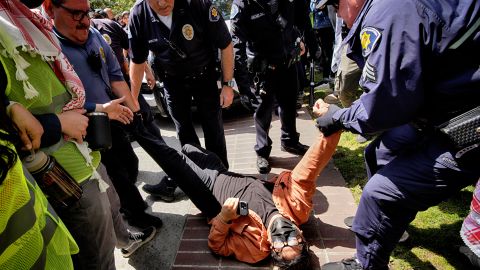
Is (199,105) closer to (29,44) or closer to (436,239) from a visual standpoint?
(29,44)

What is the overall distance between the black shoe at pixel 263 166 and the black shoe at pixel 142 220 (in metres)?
1.14

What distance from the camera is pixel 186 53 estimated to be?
2564 millimetres

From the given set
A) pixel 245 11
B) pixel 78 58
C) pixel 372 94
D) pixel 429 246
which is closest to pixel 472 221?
pixel 372 94

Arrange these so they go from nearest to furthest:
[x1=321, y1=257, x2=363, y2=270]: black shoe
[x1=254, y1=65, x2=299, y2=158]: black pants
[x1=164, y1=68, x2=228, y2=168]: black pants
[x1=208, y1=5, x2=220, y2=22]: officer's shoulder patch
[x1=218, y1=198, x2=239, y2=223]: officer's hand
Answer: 1. [x1=321, y1=257, x2=363, y2=270]: black shoe
2. [x1=218, y1=198, x2=239, y2=223]: officer's hand
3. [x1=208, y1=5, x2=220, y2=22]: officer's shoulder patch
4. [x1=164, y1=68, x2=228, y2=168]: black pants
5. [x1=254, y1=65, x2=299, y2=158]: black pants

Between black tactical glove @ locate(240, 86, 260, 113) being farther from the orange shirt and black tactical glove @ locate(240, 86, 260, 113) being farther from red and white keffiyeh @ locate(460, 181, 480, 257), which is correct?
red and white keffiyeh @ locate(460, 181, 480, 257)

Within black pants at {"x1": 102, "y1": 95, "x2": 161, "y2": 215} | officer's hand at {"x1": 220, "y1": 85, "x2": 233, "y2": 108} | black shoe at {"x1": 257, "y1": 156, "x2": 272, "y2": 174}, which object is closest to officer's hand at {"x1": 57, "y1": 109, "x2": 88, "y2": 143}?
black pants at {"x1": 102, "y1": 95, "x2": 161, "y2": 215}

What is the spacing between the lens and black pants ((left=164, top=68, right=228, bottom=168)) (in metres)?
2.75

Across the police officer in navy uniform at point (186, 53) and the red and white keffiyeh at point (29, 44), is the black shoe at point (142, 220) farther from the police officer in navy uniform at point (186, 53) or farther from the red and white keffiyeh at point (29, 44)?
the red and white keffiyeh at point (29, 44)

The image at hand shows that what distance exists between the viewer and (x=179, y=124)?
2928mm

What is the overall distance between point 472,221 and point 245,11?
7.81 feet

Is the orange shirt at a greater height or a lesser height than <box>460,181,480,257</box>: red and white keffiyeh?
lesser

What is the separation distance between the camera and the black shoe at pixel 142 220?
2.52m

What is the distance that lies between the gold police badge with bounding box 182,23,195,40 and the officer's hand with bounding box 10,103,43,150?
1609mm

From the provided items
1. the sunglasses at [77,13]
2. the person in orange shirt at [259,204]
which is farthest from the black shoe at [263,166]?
the sunglasses at [77,13]
